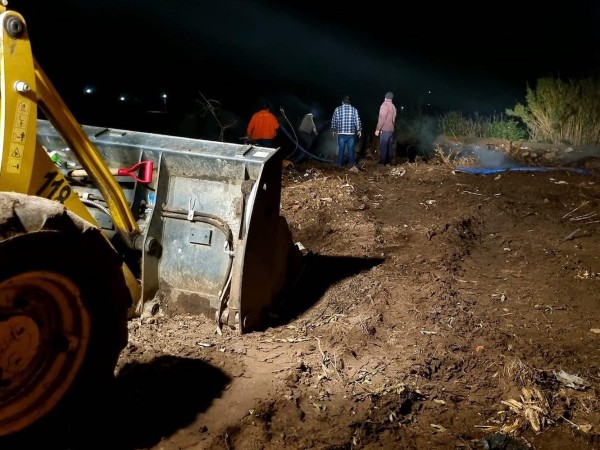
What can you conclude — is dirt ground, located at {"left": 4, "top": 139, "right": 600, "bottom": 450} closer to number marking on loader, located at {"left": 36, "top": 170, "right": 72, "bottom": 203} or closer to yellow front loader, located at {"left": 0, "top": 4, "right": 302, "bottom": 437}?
yellow front loader, located at {"left": 0, "top": 4, "right": 302, "bottom": 437}

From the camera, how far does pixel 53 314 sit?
3.10m

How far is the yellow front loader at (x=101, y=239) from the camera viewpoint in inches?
116

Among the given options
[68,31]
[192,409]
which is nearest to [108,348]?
[192,409]

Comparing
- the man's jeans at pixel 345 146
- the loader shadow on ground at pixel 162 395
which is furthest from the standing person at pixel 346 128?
the loader shadow on ground at pixel 162 395

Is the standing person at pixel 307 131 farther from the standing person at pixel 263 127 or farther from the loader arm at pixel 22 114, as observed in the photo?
the loader arm at pixel 22 114

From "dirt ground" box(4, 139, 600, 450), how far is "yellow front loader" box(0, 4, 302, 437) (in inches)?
14.0

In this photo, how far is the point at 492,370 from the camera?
180 inches

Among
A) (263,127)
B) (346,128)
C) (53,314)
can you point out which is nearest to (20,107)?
(53,314)

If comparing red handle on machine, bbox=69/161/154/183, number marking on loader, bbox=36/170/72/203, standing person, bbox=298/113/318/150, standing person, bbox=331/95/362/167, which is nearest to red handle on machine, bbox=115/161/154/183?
red handle on machine, bbox=69/161/154/183

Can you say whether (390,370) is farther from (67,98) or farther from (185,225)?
(67,98)

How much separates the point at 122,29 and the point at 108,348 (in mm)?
26147

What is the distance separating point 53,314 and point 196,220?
1.92m

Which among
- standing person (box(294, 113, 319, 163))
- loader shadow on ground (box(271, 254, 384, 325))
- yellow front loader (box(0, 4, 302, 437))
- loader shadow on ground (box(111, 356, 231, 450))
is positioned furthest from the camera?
standing person (box(294, 113, 319, 163))

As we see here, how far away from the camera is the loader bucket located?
15.7 feet
